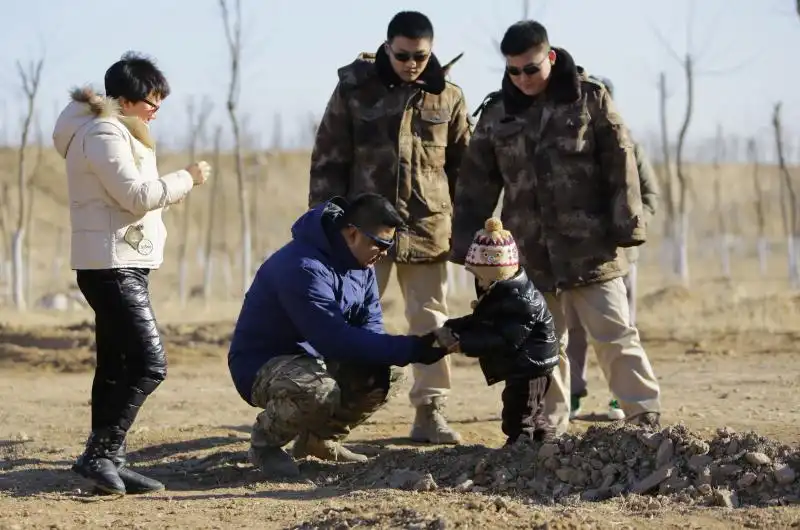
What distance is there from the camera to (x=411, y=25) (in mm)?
6379

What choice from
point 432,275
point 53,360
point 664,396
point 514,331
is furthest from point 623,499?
point 53,360

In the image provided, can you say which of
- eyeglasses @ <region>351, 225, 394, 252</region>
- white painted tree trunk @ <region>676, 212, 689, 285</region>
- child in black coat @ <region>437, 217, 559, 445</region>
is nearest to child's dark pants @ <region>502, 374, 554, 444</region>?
child in black coat @ <region>437, 217, 559, 445</region>

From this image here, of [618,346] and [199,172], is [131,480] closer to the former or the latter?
[199,172]

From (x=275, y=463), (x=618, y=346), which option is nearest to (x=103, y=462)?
(x=275, y=463)

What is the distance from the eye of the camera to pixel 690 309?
19297mm

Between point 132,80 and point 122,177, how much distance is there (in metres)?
0.47

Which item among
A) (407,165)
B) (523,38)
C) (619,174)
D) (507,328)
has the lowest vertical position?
(507,328)

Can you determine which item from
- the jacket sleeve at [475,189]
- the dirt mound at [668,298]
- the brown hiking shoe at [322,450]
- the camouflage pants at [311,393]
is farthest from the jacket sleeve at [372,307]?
the dirt mound at [668,298]

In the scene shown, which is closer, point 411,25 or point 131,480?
point 131,480

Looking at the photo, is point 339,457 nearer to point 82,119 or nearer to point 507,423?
point 507,423

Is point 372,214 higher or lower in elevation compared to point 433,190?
lower

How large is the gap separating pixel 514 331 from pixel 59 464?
103 inches

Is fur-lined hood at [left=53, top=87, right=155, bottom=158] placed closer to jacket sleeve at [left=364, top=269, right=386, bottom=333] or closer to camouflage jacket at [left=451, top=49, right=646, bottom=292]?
jacket sleeve at [left=364, top=269, right=386, bottom=333]

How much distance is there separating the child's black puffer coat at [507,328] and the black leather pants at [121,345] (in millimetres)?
1356
